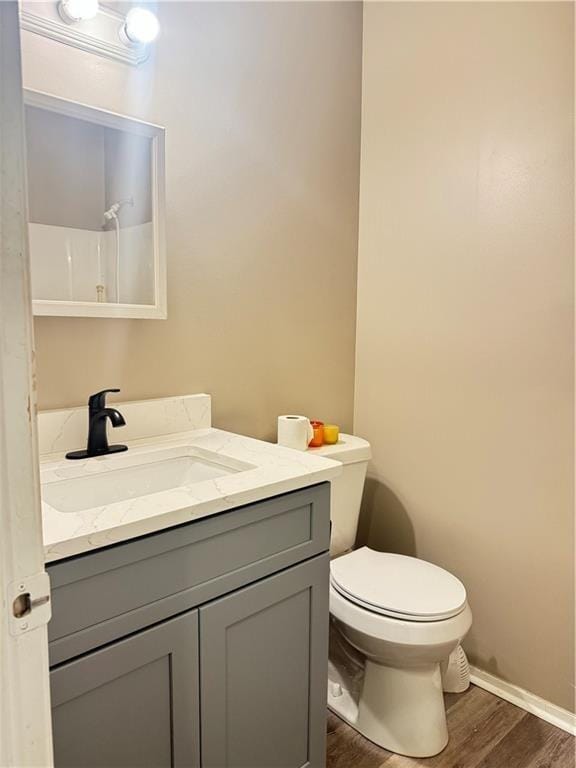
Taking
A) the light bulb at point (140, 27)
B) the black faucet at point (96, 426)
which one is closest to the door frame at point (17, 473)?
the black faucet at point (96, 426)

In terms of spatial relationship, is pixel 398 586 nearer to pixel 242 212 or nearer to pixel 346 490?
pixel 346 490

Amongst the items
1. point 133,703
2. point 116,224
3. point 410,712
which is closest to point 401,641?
point 410,712

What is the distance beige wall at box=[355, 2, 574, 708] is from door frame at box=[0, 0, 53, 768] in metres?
1.50

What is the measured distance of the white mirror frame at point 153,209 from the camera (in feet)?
4.14

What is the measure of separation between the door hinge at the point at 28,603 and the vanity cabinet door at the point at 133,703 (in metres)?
0.31

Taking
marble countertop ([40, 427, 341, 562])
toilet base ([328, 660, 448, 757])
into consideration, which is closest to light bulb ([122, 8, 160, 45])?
marble countertop ([40, 427, 341, 562])

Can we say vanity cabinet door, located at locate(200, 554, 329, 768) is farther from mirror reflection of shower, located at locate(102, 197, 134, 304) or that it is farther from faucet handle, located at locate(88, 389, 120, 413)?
mirror reflection of shower, located at locate(102, 197, 134, 304)

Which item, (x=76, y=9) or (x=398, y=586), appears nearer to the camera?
(x=76, y=9)

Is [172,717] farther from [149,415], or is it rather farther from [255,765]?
[149,415]

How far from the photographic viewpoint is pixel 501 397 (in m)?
1.72

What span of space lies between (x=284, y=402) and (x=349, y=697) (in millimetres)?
992

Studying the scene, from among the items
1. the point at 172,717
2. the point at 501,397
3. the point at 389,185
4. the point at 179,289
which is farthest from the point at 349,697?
the point at 389,185

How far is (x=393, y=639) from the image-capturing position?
4.66 feet

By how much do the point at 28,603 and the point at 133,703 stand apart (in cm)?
48
